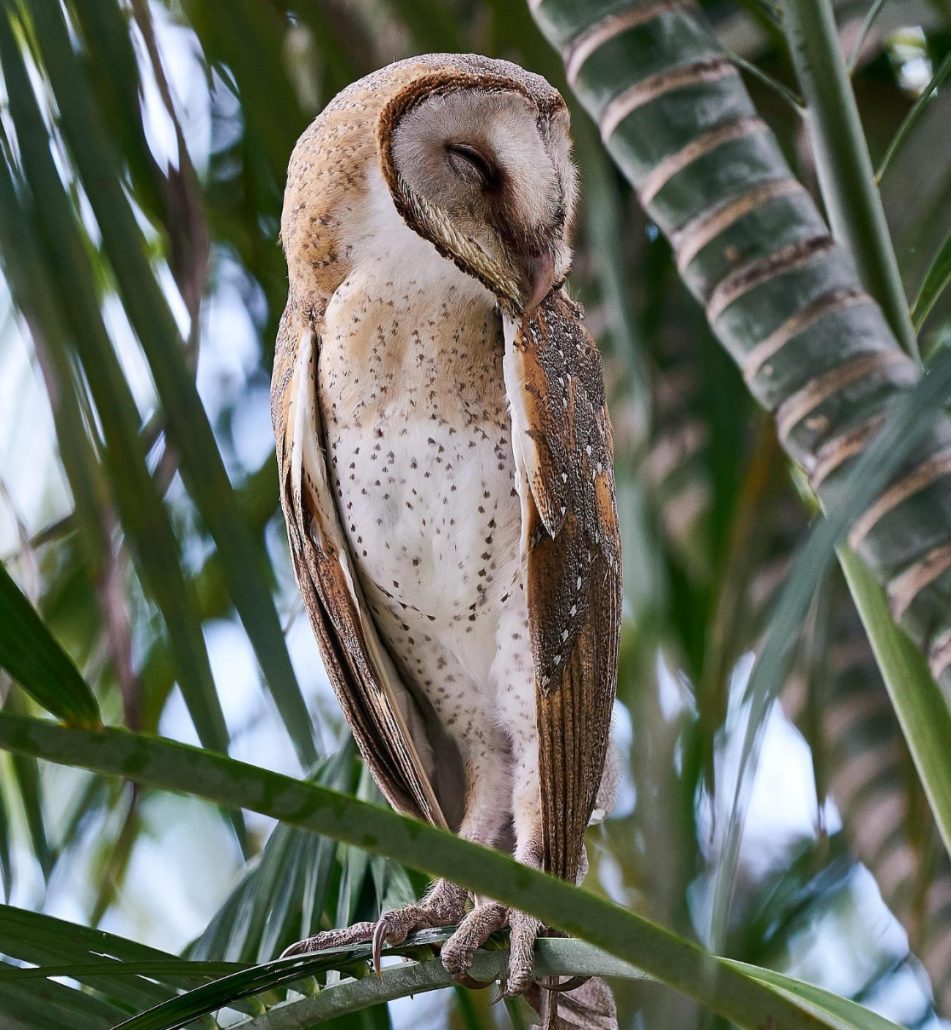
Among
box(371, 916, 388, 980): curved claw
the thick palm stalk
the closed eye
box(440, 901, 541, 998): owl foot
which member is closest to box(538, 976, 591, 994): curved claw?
box(440, 901, 541, 998): owl foot

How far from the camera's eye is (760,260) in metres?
0.95

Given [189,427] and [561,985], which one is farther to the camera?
[561,985]

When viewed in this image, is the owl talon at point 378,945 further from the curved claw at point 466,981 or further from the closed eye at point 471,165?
the closed eye at point 471,165

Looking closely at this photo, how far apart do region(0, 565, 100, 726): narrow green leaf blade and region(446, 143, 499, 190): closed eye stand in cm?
83

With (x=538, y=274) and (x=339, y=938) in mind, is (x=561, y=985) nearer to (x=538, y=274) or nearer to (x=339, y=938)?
(x=339, y=938)

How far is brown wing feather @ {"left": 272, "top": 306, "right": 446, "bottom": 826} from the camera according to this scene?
131 cm

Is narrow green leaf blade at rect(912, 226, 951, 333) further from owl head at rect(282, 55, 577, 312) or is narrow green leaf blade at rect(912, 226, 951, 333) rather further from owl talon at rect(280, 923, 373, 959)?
owl talon at rect(280, 923, 373, 959)

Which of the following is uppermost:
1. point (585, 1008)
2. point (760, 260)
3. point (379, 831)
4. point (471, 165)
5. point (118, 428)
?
point (471, 165)

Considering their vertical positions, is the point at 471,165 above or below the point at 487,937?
above

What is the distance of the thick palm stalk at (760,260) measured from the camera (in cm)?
90

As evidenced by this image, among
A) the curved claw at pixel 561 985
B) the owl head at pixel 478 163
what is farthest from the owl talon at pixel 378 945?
the owl head at pixel 478 163

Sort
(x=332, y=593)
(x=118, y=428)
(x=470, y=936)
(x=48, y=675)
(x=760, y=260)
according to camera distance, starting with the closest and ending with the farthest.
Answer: (x=48, y=675) < (x=118, y=428) < (x=760, y=260) < (x=470, y=936) < (x=332, y=593)

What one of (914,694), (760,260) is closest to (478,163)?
(760,260)

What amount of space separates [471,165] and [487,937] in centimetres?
70
